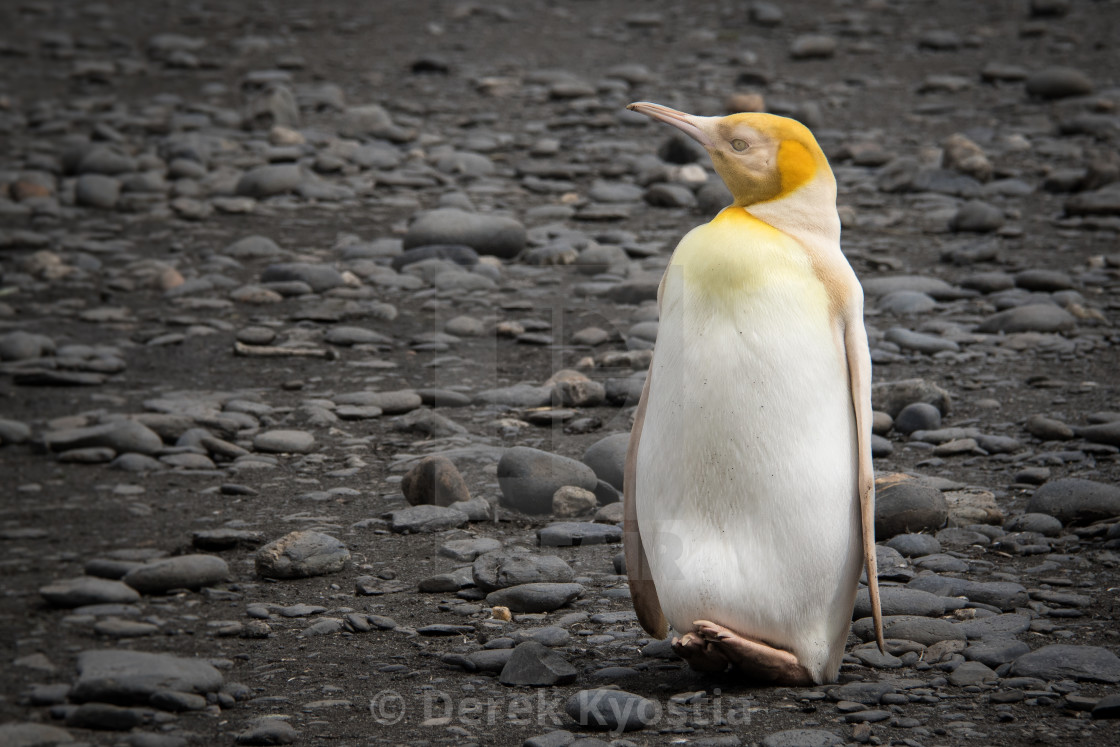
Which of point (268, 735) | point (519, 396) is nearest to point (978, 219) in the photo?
point (519, 396)

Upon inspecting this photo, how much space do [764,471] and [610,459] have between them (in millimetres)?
1168

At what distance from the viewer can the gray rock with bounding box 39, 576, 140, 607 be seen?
2.72 meters

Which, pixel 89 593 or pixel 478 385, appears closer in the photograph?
pixel 89 593

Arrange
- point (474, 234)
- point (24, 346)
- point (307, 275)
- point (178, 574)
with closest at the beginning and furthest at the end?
point (178, 574), point (24, 346), point (307, 275), point (474, 234)

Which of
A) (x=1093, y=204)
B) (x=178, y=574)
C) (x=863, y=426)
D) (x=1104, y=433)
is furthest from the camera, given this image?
(x=1093, y=204)

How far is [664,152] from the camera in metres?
7.00

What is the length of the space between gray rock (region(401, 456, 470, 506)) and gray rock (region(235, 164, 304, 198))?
3.57 metres

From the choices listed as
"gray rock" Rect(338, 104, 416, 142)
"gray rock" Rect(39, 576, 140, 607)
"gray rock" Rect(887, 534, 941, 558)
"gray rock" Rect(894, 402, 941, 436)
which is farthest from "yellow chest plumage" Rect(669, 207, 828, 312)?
"gray rock" Rect(338, 104, 416, 142)

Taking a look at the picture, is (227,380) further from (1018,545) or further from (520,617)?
(1018,545)

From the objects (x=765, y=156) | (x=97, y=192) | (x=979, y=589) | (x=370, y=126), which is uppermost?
(x=765, y=156)

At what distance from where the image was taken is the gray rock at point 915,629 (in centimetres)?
253

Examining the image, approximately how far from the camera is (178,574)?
2854 millimetres

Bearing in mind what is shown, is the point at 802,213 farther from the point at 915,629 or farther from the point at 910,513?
the point at 910,513

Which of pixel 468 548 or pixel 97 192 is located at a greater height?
pixel 97 192
